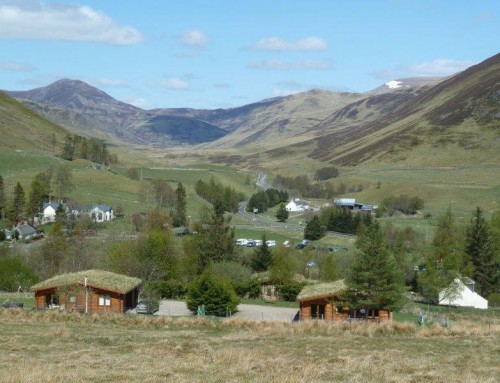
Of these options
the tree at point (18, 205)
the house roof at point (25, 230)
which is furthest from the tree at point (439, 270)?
the tree at point (18, 205)

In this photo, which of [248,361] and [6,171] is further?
[6,171]

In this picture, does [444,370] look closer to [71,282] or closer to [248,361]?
[248,361]

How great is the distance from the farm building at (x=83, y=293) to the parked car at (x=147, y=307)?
4.45 feet

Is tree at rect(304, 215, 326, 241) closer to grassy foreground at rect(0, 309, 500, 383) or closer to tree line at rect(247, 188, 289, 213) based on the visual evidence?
tree line at rect(247, 188, 289, 213)

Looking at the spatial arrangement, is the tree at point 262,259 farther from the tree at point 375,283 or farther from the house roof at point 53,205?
the house roof at point 53,205

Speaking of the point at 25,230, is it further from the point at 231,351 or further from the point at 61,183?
the point at 231,351

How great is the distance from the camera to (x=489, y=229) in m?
82.2

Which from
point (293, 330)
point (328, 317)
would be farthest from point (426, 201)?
point (293, 330)

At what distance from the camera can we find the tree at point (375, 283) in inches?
1937

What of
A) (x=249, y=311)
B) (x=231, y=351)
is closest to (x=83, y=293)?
(x=249, y=311)

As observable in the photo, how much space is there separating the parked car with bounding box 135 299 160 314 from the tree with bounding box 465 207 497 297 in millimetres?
39998

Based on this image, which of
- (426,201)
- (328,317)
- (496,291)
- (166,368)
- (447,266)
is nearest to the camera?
(166,368)

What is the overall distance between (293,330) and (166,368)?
13785 millimetres

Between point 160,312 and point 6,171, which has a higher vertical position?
point 6,171
